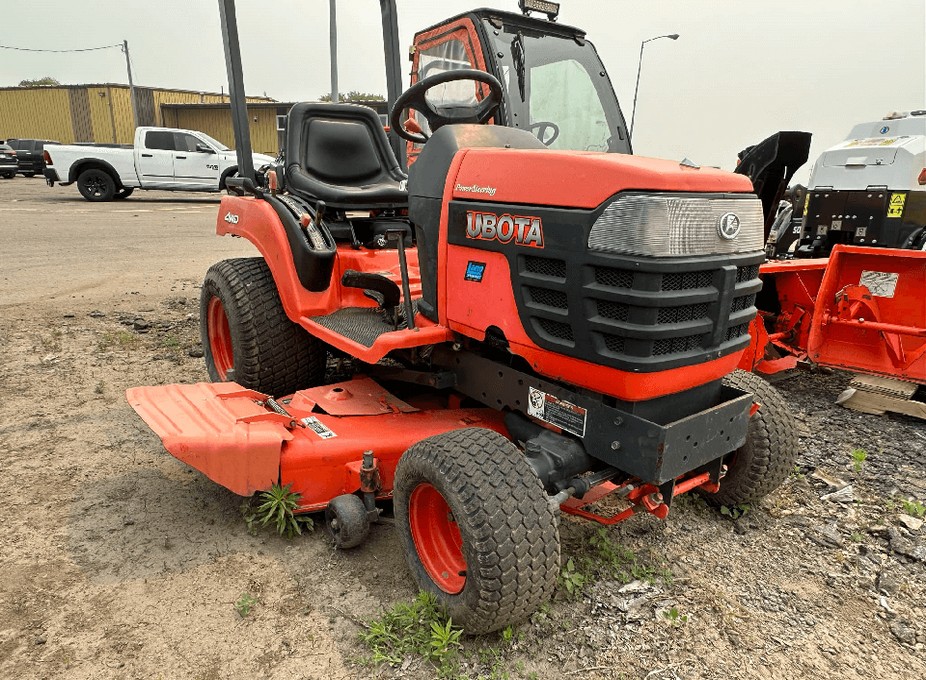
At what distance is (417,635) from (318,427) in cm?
93

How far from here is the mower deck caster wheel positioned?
7.74ft

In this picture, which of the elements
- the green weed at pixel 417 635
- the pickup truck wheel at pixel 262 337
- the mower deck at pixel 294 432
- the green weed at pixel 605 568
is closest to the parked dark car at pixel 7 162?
the pickup truck wheel at pixel 262 337

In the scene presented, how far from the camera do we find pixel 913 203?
501 centimetres

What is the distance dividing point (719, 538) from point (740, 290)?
3.66ft

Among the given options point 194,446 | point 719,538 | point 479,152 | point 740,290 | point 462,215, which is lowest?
point 719,538

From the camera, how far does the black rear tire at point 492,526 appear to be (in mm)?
1894

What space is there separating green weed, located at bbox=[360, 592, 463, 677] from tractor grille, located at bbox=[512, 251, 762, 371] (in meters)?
0.92

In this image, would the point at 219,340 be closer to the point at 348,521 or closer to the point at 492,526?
the point at 348,521

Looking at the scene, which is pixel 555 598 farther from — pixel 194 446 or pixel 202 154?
pixel 202 154

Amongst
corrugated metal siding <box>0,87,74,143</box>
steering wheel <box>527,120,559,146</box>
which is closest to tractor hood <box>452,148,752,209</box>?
steering wheel <box>527,120,559,146</box>

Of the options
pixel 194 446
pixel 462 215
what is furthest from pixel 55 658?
pixel 462 215

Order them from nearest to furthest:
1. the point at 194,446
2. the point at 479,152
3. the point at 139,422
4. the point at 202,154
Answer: the point at 479,152, the point at 194,446, the point at 139,422, the point at 202,154

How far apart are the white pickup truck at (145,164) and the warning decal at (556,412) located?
12946mm

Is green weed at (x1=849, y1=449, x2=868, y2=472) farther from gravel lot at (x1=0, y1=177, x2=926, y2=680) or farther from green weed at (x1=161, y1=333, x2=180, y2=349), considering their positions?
green weed at (x1=161, y1=333, x2=180, y2=349)
